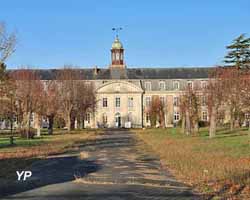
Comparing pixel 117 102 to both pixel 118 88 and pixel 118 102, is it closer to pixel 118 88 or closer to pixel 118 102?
pixel 118 102

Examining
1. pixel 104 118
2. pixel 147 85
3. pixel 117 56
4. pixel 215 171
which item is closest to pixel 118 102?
pixel 104 118

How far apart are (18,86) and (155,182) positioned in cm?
4338

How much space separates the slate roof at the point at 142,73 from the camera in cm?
10169

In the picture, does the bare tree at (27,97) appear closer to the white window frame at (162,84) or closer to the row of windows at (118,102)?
the row of windows at (118,102)

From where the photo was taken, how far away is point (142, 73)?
10300 cm

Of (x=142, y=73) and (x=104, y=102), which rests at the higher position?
(x=142, y=73)

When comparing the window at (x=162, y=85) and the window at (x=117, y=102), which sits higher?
the window at (x=162, y=85)

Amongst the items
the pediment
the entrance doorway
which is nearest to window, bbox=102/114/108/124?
the entrance doorway

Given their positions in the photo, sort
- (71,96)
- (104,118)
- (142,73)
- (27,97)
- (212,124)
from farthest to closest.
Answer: (142,73) → (104,118) → (71,96) → (27,97) → (212,124)

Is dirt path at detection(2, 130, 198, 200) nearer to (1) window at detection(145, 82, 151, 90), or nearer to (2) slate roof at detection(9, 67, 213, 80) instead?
(1) window at detection(145, 82, 151, 90)

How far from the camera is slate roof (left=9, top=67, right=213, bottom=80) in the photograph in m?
102

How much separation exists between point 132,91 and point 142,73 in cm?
547

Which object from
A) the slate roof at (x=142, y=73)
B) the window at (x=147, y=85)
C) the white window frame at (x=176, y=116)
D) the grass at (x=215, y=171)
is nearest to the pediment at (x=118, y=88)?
the window at (x=147, y=85)

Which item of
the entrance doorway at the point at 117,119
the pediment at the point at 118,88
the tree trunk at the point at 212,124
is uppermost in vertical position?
the pediment at the point at 118,88
